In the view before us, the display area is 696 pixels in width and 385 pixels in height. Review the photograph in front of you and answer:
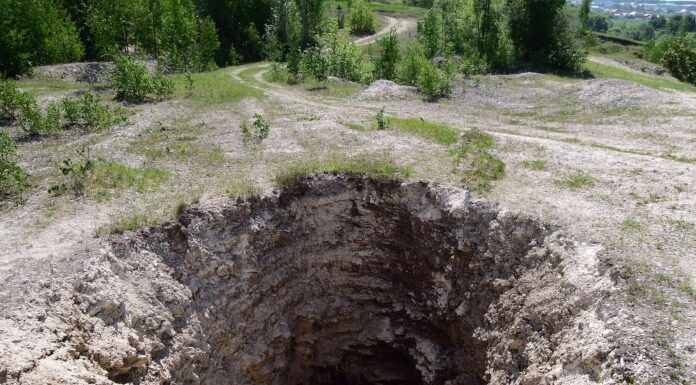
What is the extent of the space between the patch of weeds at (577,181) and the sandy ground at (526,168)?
13 centimetres

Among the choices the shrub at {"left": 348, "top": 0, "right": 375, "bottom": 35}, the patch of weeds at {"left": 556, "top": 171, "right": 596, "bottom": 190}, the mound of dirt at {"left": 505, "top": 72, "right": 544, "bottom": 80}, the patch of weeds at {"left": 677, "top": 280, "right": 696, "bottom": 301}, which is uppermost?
the shrub at {"left": 348, "top": 0, "right": 375, "bottom": 35}

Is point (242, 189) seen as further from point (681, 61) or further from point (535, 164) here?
point (681, 61)

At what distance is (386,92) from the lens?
3816 cm

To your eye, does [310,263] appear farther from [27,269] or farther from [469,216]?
[27,269]

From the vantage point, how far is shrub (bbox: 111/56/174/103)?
33.4 metres

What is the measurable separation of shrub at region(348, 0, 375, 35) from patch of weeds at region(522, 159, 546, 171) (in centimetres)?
6620

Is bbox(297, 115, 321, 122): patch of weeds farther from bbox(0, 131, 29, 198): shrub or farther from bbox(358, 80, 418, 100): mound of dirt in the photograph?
bbox(0, 131, 29, 198): shrub

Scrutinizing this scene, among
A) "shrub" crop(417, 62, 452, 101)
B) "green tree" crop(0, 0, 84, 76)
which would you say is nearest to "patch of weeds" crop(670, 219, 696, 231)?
"shrub" crop(417, 62, 452, 101)

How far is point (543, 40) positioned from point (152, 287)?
158ft

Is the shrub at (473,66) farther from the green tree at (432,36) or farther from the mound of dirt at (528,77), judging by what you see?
the green tree at (432,36)

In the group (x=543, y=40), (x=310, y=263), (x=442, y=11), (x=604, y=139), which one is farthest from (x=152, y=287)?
(x=442, y=11)

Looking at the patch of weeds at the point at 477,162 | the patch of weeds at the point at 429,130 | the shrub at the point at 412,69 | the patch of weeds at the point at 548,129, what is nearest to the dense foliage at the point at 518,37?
the shrub at the point at 412,69

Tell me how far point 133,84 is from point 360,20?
2220 inches

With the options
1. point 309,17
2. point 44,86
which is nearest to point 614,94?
point 44,86
